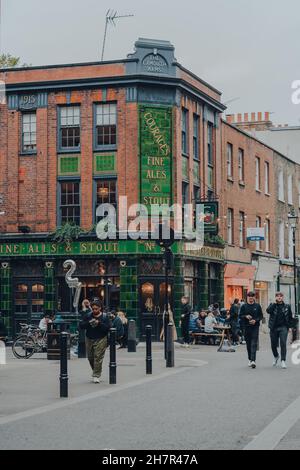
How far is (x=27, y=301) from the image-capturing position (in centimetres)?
3538

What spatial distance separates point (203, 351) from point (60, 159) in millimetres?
11505

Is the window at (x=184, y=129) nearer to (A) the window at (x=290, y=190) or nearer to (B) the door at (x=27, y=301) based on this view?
(B) the door at (x=27, y=301)

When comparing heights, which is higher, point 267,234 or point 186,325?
point 267,234

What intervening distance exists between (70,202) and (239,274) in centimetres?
1108

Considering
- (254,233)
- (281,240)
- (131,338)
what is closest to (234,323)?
(131,338)

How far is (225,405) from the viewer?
1288cm

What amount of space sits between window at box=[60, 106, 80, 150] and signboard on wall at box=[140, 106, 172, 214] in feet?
8.92

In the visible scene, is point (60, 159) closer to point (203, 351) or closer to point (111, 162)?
point (111, 162)

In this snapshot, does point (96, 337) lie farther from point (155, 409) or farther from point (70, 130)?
point (70, 130)

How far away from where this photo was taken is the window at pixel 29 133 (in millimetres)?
35719

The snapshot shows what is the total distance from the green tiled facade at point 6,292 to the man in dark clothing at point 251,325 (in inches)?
666

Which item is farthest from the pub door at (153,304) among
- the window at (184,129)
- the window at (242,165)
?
the window at (242,165)

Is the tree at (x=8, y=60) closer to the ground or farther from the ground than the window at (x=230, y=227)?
farther from the ground
